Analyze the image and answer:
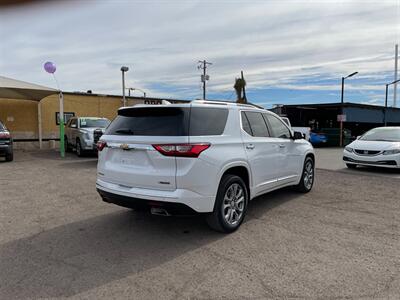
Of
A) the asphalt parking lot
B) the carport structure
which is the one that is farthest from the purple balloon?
the asphalt parking lot

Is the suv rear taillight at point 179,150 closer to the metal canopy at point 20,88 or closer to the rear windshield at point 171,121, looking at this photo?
the rear windshield at point 171,121

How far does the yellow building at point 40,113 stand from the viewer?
61.0 feet

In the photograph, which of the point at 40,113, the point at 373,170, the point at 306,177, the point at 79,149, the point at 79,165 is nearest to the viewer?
the point at 306,177

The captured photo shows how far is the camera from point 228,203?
4.55 m

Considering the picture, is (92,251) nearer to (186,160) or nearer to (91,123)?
(186,160)

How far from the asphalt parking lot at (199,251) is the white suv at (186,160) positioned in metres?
0.51

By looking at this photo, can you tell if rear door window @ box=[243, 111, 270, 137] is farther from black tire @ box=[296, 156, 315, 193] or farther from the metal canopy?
the metal canopy

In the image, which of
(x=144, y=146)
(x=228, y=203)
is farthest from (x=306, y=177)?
(x=144, y=146)

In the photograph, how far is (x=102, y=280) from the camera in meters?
3.25

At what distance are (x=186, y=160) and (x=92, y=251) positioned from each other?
156 centimetres

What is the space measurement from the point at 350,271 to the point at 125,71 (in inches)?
724

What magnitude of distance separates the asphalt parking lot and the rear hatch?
826 millimetres

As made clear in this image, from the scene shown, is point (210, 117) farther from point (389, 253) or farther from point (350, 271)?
point (389, 253)

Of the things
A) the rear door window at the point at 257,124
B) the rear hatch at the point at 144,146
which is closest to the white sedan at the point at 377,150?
the rear door window at the point at 257,124
